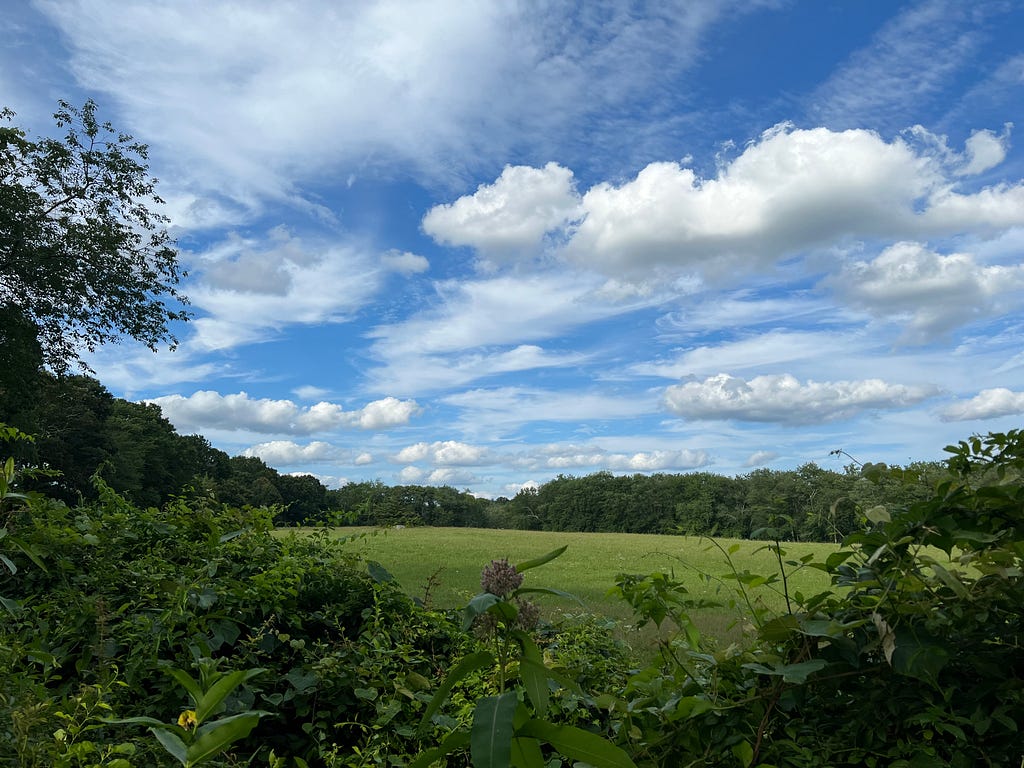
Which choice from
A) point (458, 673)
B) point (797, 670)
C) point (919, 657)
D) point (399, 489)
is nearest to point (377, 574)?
point (797, 670)

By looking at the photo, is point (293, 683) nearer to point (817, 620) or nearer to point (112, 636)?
point (112, 636)

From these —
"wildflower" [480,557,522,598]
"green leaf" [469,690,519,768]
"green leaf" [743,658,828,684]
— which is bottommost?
"green leaf" [743,658,828,684]

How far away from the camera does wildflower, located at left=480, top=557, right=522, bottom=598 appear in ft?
5.03

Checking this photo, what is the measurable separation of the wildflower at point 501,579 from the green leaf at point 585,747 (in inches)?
11.4

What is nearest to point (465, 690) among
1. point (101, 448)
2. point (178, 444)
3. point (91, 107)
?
point (91, 107)

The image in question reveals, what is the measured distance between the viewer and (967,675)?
2.21 m

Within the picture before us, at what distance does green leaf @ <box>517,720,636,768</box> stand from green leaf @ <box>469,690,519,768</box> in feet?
0.33

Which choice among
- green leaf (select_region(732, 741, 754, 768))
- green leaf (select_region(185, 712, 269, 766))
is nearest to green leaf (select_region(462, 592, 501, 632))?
green leaf (select_region(185, 712, 269, 766))

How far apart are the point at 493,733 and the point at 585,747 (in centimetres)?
20

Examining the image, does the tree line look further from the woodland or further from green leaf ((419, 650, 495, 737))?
green leaf ((419, 650, 495, 737))

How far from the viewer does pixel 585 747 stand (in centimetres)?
133

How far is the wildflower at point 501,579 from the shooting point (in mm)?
1534

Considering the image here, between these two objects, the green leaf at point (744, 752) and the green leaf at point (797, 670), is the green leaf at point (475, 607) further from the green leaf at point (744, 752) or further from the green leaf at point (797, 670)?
the green leaf at point (744, 752)

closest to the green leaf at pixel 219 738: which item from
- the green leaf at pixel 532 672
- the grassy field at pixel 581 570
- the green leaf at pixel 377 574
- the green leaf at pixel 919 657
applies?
the green leaf at pixel 532 672
